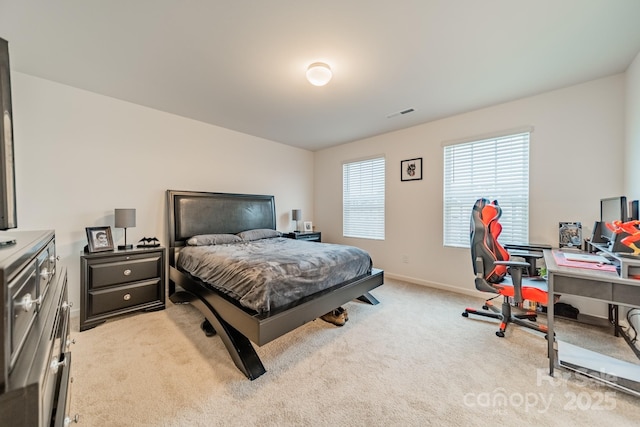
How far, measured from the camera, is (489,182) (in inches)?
133

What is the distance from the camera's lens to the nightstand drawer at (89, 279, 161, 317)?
2555mm

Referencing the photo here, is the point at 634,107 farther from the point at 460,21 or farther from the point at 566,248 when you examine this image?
the point at 460,21

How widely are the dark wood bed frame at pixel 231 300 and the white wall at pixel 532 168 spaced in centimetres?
133

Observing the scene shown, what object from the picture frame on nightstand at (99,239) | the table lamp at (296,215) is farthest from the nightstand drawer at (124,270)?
the table lamp at (296,215)

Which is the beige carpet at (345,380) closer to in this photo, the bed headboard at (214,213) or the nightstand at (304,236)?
the bed headboard at (214,213)

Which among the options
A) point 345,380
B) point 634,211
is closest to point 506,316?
point 634,211

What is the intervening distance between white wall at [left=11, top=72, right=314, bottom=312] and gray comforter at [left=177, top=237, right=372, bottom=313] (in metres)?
1.20

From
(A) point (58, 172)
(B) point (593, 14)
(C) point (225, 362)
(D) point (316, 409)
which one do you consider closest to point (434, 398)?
A: (D) point (316, 409)

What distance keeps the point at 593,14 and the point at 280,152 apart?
→ 14.0 feet

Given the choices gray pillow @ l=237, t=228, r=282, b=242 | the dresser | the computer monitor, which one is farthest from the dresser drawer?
the computer monitor

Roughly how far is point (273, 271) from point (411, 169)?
10.1ft

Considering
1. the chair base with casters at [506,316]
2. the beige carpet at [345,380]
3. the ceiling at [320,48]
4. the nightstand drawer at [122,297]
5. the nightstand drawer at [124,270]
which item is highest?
the ceiling at [320,48]

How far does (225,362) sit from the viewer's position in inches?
78.4

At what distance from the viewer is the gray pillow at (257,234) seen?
3844mm
